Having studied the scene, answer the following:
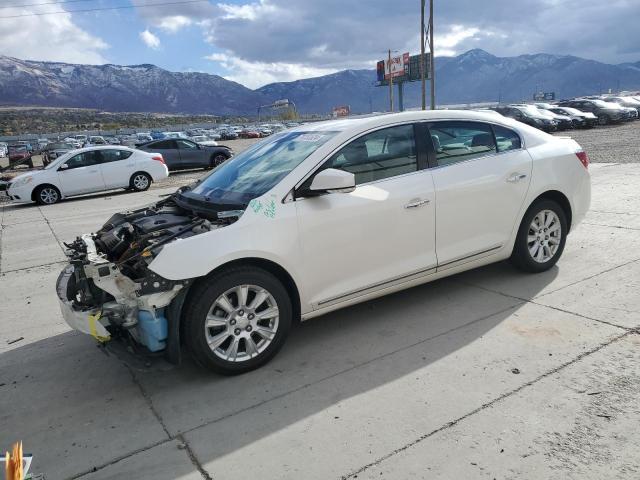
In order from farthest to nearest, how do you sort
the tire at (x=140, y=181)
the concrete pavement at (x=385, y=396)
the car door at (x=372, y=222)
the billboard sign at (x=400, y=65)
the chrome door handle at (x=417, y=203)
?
the billboard sign at (x=400, y=65) < the tire at (x=140, y=181) < the chrome door handle at (x=417, y=203) < the car door at (x=372, y=222) < the concrete pavement at (x=385, y=396)

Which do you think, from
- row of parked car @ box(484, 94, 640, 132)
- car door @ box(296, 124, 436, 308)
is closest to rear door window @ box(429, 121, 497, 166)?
car door @ box(296, 124, 436, 308)

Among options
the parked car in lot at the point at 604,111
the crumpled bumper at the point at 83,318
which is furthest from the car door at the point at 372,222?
the parked car in lot at the point at 604,111

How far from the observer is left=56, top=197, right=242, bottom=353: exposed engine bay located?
3.26 meters

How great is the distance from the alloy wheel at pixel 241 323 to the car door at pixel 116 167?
13.1 metres

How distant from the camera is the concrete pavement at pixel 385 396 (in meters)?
2.61

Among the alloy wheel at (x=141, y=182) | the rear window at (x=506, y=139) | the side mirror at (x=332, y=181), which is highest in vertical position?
the rear window at (x=506, y=139)

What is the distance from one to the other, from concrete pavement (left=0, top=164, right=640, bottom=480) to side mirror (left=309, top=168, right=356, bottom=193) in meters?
1.21

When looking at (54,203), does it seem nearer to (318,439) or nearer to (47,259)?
(47,259)

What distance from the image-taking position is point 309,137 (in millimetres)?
4234

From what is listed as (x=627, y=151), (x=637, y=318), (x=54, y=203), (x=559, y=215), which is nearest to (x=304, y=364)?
(x=637, y=318)

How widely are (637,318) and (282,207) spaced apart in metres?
2.81

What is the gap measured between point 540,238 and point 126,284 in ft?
12.2

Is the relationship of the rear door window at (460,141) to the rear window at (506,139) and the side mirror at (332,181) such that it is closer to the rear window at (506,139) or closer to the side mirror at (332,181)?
the rear window at (506,139)

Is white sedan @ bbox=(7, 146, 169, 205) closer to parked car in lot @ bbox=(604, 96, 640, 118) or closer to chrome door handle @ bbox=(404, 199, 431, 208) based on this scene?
chrome door handle @ bbox=(404, 199, 431, 208)
